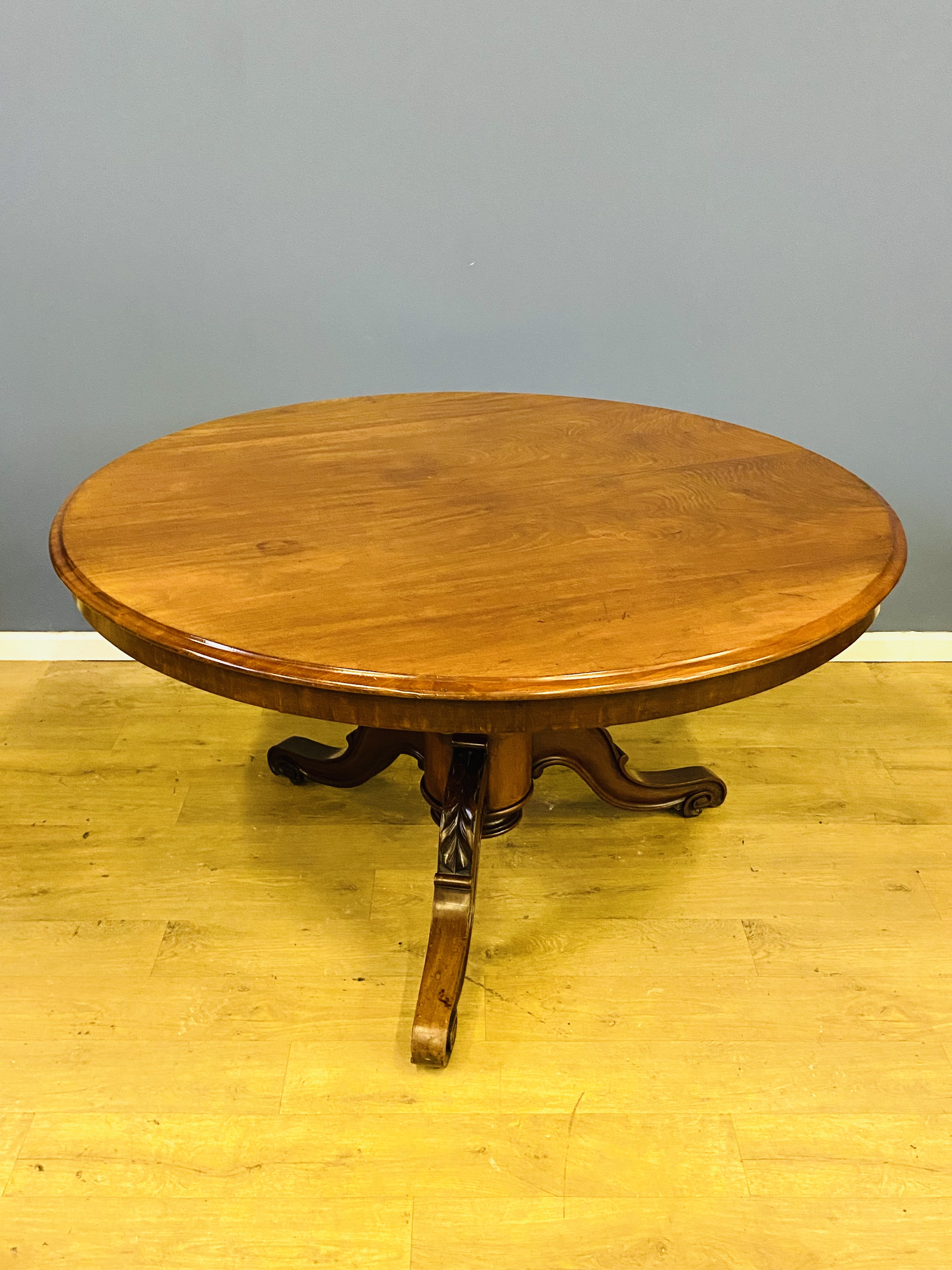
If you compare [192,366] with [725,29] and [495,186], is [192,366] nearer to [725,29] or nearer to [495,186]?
[495,186]

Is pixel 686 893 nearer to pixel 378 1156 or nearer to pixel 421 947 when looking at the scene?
pixel 421 947

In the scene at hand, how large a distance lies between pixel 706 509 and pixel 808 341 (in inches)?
39.5

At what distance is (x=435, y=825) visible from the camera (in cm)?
189

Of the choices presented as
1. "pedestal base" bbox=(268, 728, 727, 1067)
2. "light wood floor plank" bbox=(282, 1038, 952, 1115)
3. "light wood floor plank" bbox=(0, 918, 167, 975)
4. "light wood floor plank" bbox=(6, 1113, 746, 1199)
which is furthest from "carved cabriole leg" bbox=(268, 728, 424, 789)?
"light wood floor plank" bbox=(6, 1113, 746, 1199)

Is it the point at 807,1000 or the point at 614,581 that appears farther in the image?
the point at 807,1000

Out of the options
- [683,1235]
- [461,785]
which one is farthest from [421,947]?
[683,1235]

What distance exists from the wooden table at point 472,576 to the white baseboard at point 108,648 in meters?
0.86

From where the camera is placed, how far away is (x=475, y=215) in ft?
6.77

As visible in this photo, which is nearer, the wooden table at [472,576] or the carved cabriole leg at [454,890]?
the wooden table at [472,576]

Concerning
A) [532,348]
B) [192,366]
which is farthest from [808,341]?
[192,366]

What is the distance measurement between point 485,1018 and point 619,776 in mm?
511

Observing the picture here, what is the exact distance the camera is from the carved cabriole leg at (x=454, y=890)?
4.67ft

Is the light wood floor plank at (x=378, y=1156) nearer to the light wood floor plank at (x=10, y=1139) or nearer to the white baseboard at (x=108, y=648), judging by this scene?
the light wood floor plank at (x=10, y=1139)

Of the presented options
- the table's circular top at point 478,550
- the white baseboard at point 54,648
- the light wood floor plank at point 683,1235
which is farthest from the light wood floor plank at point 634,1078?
the white baseboard at point 54,648
